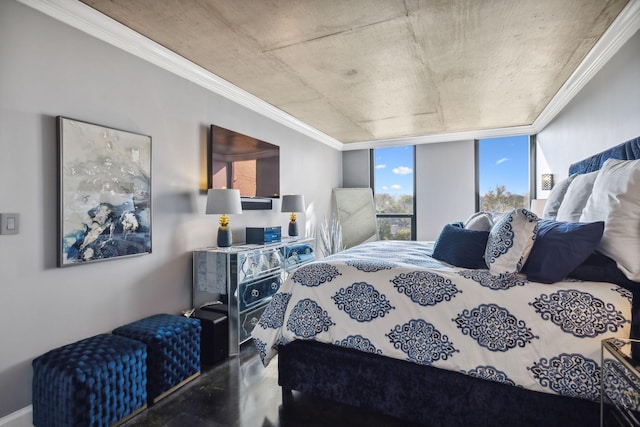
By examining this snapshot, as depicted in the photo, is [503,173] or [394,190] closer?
[503,173]

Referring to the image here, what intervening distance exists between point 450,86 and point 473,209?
281cm

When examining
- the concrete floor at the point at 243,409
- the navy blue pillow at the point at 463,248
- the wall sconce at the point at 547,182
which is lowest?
the concrete floor at the point at 243,409

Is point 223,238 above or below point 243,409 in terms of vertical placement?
above

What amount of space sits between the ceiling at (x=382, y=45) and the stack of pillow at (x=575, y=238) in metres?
1.20

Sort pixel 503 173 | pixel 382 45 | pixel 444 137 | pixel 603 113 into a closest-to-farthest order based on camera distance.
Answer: pixel 382 45, pixel 603 113, pixel 503 173, pixel 444 137

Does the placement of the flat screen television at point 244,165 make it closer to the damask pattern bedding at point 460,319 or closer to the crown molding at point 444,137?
the damask pattern bedding at point 460,319

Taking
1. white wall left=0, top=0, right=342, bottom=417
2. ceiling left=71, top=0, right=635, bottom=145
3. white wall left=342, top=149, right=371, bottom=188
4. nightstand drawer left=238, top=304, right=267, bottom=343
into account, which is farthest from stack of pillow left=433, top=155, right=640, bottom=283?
white wall left=342, top=149, right=371, bottom=188

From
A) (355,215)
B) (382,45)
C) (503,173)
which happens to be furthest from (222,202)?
(503,173)

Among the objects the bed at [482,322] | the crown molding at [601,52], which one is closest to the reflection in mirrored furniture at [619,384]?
the bed at [482,322]

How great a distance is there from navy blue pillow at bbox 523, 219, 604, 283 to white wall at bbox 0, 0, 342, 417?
104 inches

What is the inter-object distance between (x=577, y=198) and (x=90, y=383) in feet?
10.4

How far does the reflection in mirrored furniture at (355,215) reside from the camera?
5996 mm

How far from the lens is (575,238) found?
1609 mm

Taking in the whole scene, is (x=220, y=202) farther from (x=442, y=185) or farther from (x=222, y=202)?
(x=442, y=185)
